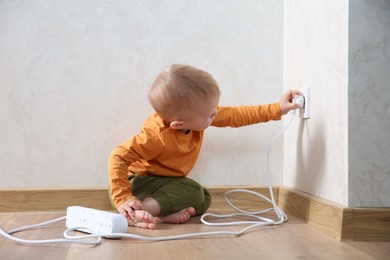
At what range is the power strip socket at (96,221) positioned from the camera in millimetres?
1070

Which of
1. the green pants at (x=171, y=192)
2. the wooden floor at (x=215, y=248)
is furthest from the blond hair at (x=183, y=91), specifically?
the wooden floor at (x=215, y=248)

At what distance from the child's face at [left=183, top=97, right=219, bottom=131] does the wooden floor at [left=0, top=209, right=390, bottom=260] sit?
298 millimetres

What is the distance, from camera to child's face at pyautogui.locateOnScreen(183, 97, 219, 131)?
4.24ft

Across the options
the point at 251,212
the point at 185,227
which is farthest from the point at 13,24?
the point at 251,212

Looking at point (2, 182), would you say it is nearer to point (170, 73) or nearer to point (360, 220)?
point (170, 73)

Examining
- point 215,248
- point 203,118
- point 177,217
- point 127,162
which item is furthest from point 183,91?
point 215,248

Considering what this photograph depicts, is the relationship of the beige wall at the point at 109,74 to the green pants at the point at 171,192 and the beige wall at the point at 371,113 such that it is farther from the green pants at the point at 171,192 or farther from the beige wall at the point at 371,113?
the beige wall at the point at 371,113

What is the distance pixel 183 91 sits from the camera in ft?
4.14

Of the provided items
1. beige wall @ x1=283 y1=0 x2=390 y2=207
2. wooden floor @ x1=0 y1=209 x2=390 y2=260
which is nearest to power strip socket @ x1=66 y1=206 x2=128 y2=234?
wooden floor @ x1=0 y1=209 x2=390 y2=260

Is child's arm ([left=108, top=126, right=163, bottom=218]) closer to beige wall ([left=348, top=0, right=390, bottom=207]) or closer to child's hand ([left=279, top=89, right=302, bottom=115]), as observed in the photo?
child's hand ([left=279, top=89, right=302, bottom=115])

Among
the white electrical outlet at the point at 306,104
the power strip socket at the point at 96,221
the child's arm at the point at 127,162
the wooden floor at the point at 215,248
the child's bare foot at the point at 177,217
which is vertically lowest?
the child's bare foot at the point at 177,217

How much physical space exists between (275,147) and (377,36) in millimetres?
607

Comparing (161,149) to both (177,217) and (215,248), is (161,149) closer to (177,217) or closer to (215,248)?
(177,217)

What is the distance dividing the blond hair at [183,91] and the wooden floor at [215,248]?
0.33m
